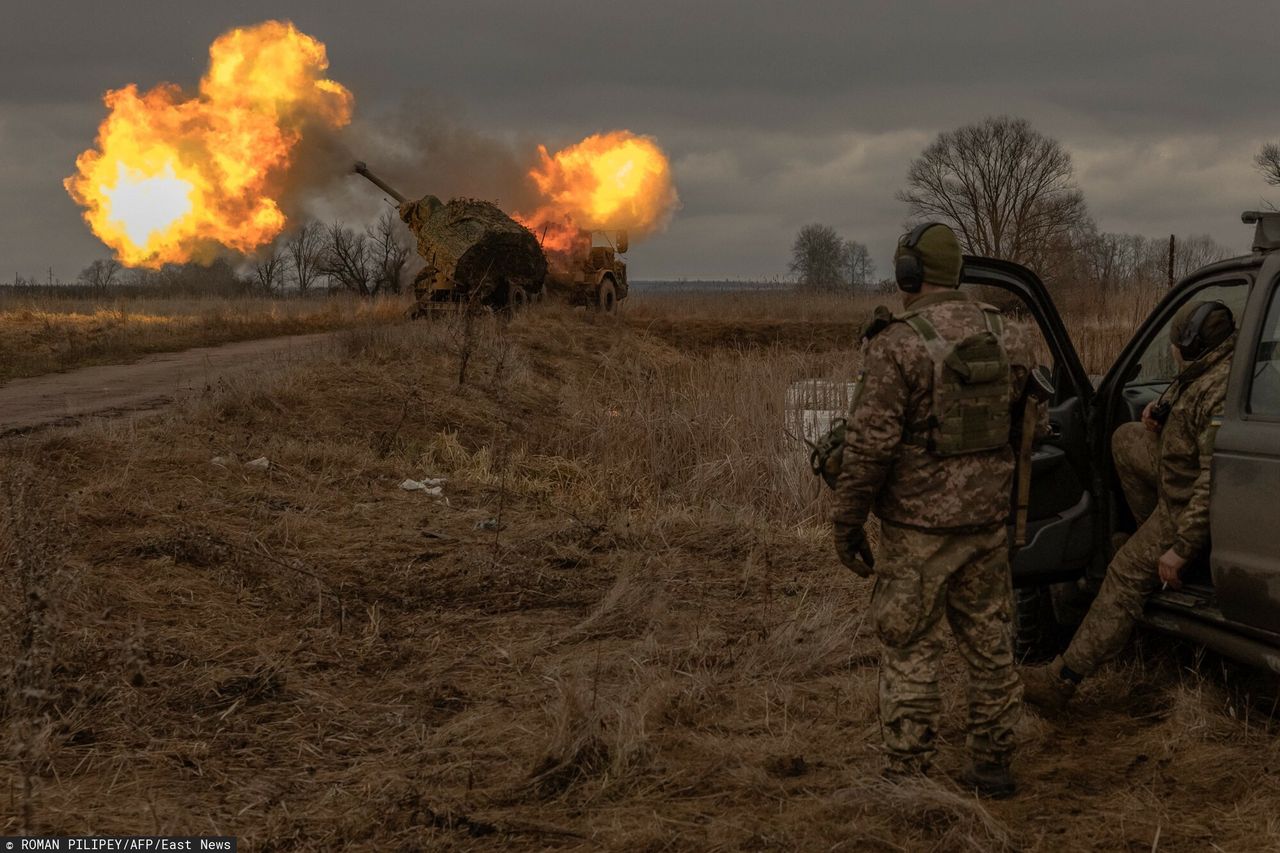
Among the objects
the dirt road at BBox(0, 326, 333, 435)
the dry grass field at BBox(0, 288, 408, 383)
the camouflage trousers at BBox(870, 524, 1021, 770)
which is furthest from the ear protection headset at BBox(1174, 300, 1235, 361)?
the dry grass field at BBox(0, 288, 408, 383)

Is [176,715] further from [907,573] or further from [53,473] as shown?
[53,473]

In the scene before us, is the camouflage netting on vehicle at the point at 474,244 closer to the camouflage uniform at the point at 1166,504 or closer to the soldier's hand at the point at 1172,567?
the camouflage uniform at the point at 1166,504

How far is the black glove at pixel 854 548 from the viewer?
13.0ft

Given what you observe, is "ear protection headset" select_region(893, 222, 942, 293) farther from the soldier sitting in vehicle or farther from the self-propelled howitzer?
the self-propelled howitzer

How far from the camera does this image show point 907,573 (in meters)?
3.93

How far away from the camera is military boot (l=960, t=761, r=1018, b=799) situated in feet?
13.2

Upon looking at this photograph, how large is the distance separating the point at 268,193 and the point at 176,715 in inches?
802

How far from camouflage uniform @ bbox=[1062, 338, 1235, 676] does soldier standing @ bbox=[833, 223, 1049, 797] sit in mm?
750

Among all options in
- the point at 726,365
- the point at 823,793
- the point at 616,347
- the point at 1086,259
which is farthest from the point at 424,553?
the point at 1086,259

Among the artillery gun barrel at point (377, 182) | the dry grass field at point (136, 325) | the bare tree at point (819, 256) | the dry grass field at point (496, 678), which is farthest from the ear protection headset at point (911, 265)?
the bare tree at point (819, 256)

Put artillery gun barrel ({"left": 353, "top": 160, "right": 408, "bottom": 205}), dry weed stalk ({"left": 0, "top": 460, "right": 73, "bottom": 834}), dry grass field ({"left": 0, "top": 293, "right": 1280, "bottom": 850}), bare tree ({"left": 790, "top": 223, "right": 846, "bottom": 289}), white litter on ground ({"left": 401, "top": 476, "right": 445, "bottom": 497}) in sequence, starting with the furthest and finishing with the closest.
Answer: bare tree ({"left": 790, "top": 223, "right": 846, "bottom": 289})
artillery gun barrel ({"left": 353, "top": 160, "right": 408, "bottom": 205})
white litter on ground ({"left": 401, "top": 476, "right": 445, "bottom": 497})
dry weed stalk ({"left": 0, "top": 460, "right": 73, "bottom": 834})
dry grass field ({"left": 0, "top": 293, "right": 1280, "bottom": 850})

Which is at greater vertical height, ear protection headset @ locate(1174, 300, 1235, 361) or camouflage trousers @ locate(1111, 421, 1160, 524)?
ear protection headset @ locate(1174, 300, 1235, 361)

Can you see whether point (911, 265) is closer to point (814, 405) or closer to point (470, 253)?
point (814, 405)

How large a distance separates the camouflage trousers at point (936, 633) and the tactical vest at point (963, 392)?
0.32 meters
